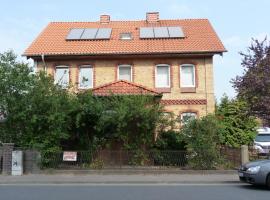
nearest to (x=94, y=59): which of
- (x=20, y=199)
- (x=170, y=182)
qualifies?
(x=170, y=182)

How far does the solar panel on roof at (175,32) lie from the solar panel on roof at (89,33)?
5519mm

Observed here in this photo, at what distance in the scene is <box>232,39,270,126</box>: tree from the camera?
2453cm

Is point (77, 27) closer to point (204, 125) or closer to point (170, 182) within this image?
point (204, 125)

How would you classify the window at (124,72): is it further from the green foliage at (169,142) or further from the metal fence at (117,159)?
the metal fence at (117,159)

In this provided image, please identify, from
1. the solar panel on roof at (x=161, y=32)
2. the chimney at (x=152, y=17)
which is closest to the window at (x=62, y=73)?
the solar panel on roof at (x=161, y=32)

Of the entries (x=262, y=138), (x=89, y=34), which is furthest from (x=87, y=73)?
(x=262, y=138)

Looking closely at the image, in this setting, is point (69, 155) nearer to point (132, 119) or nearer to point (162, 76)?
point (132, 119)

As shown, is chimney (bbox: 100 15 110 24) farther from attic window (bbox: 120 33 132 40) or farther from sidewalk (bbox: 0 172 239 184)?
sidewalk (bbox: 0 172 239 184)

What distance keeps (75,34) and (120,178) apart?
1619 centimetres

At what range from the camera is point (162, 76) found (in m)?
29.9

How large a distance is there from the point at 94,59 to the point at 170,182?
1421 cm

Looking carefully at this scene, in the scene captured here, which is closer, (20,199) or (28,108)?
(20,199)

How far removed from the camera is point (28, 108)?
71.1ft

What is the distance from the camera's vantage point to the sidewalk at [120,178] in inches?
711
